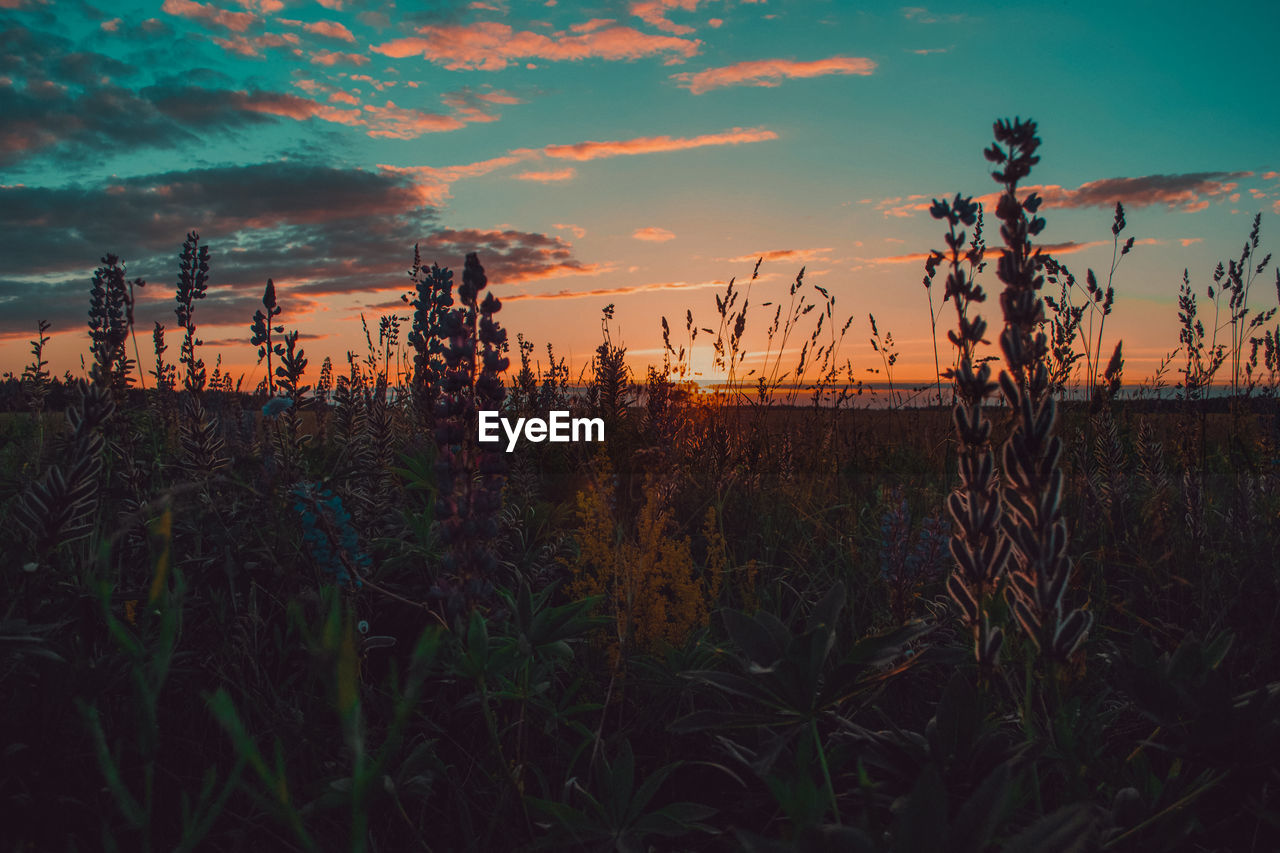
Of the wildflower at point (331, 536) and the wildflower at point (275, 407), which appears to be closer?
the wildflower at point (331, 536)

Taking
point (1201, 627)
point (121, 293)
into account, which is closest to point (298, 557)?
point (121, 293)

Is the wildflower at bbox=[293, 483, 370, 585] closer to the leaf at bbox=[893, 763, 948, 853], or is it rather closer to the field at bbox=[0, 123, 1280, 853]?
the field at bbox=[0, 123, 1280, 853]

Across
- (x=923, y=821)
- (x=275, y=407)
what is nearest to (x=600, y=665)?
(x=923, y=821)

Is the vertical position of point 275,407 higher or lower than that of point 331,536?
higher

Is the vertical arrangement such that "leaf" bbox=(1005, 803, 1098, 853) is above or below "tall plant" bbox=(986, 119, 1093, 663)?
below

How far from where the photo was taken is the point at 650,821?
146cm

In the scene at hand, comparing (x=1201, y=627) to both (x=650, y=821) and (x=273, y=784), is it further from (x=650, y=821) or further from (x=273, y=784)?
(x=273, y=784)

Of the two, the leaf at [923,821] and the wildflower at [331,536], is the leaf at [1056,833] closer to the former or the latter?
the leaf at [923,821]

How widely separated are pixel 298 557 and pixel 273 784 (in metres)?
1.81

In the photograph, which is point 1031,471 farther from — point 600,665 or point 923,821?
point 600,665

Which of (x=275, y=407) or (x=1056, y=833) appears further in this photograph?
(x=275, y=407)

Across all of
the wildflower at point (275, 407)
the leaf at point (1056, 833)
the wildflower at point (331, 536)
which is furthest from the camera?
the wildflower at point (275, 407)

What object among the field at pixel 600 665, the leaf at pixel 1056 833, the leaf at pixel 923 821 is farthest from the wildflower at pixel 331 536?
the leaf at pixel 1056 833

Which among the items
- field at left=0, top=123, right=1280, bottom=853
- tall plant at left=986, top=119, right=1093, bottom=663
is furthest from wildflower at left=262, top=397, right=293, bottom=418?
tall plant at left=986, top=119, right=1093, bottom=663
